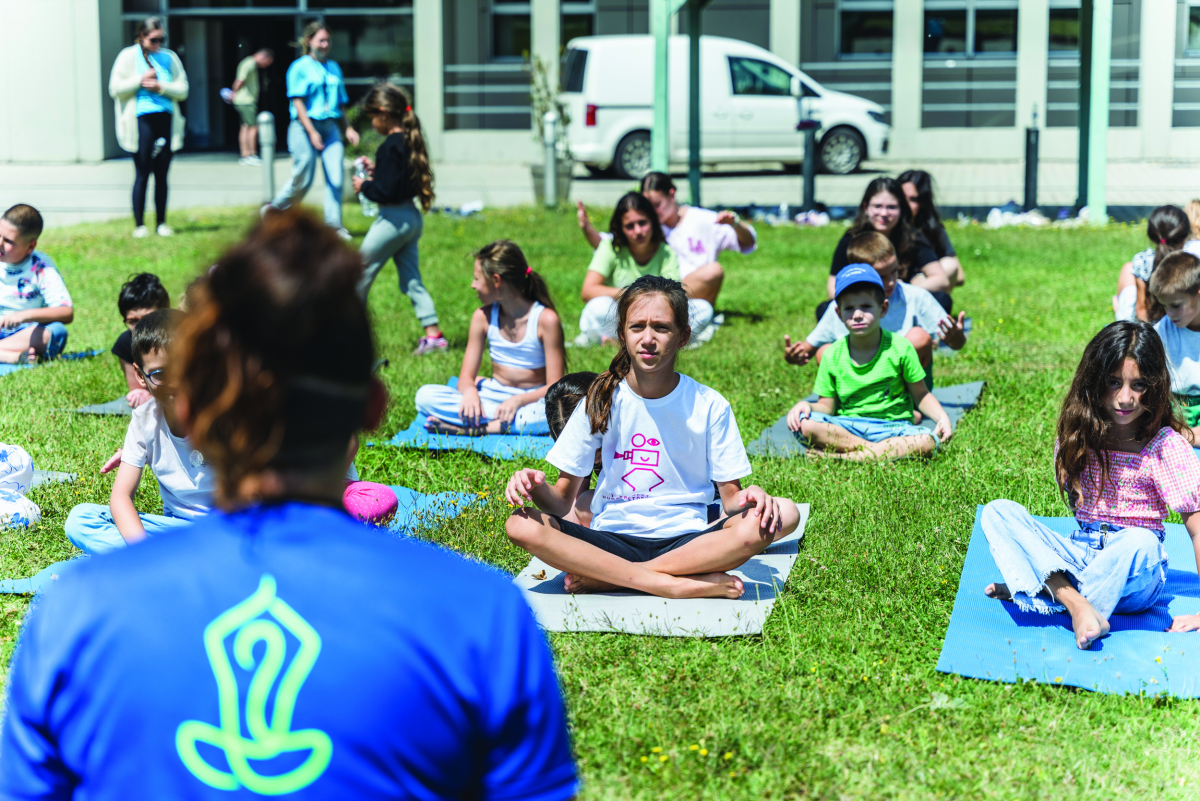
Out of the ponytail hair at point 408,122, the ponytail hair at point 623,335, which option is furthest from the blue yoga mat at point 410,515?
the ponytail hair at point 408,122

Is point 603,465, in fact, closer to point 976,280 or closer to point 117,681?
point 117,681

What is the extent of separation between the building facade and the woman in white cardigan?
10.5 m

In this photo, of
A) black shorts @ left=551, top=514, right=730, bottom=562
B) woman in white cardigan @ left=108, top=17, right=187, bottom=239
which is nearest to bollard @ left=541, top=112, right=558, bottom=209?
woman in white cardigan @ left=108, top=17, right=187, bottom=239

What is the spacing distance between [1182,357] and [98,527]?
475 cm

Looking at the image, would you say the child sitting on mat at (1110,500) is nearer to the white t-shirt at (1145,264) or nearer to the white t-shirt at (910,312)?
the white t-shirt at (910,312)

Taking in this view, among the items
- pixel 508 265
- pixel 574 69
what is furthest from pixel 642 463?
pixel 574 69

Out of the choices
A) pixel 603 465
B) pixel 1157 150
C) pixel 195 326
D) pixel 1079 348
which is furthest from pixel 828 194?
pixel 195 326

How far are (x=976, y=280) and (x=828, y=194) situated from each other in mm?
7526

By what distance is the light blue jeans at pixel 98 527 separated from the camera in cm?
428

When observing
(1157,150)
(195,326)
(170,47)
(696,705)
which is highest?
(170,47)

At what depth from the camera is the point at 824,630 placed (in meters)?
3.81

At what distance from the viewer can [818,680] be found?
347cm

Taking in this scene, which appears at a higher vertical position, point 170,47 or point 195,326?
point 170,47

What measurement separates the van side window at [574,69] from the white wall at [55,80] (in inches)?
337
